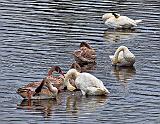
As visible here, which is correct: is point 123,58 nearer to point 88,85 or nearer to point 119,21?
point 88,85

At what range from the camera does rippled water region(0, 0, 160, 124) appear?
21.7m

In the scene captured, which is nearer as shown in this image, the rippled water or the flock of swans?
the rippled water

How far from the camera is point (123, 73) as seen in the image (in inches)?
1079

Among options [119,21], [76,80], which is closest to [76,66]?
[76,80]

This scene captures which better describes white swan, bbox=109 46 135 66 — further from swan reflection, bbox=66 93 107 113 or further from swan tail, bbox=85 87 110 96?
swan reflection, bbox=66 93 107 113

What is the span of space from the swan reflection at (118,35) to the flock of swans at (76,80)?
14.0 feet

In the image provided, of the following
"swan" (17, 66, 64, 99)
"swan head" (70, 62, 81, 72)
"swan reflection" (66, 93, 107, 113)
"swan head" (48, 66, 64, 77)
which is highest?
"swan head" (48, 66, 64, 77)

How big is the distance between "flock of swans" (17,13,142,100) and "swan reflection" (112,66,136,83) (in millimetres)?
257

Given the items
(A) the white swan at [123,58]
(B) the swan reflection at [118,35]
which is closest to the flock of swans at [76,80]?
(A) the white swan at [123,58]

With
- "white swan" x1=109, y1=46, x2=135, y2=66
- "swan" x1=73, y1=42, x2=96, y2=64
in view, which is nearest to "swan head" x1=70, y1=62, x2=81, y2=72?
"white swan" x1=109, y1=46, x2=135, y2=66

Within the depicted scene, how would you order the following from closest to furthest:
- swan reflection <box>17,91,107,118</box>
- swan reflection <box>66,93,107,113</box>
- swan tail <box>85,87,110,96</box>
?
swan reflection <box>17,91,107,118</box> < swan reflection <box>66,93,107,113</box> < swan tail <box>85,87,110,96</box>

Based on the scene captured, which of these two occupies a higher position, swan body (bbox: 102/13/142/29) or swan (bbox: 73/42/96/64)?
swan body (bbox: 102/13/142/29)

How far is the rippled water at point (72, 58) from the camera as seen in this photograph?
21703mm

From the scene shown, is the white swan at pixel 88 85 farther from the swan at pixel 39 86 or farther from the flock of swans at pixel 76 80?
the swan at pixel 39 86
